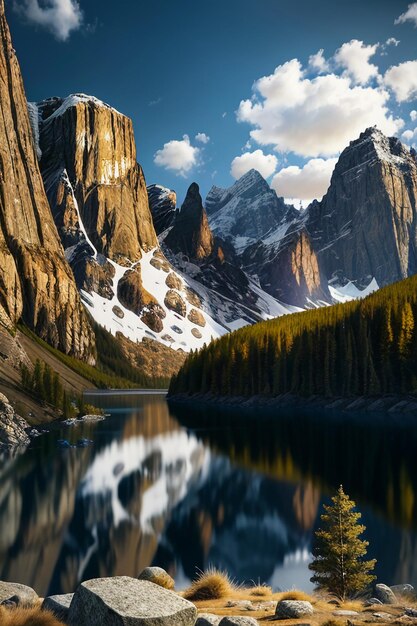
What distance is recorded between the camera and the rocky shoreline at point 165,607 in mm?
9234

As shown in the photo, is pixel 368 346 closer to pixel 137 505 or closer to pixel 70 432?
pixel 70 432

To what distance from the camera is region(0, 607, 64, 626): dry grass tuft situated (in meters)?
8.88

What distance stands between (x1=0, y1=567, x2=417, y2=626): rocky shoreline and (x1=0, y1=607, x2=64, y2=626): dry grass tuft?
0.02 meters

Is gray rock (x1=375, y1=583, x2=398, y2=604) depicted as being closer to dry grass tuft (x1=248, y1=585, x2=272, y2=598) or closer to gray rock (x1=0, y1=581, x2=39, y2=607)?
dry grass tuft (x1=248, y1=585, x2=272, y2=598)

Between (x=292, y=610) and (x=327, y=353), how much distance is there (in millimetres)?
97395

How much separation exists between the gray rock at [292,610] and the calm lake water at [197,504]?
26.3ft

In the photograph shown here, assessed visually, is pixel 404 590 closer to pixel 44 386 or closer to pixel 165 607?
pixel 165 607

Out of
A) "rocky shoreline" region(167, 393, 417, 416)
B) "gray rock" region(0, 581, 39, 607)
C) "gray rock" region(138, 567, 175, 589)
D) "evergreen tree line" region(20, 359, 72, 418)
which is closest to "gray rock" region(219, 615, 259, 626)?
"gray rock" region(0, 581, 39, 607)

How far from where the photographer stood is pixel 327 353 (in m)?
107

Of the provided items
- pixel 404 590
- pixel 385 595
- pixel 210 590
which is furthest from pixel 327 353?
pixel 210 590

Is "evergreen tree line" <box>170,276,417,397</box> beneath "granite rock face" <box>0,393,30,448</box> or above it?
above

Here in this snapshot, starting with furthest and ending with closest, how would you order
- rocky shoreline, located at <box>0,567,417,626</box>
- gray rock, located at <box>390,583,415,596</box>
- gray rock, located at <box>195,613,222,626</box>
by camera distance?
gray rock, located at <box>390,583,415,596</box> < gray rock, located at <box>195,613,222,626</box> < rocky shoreline, located at <box>0,567,417,626</box>

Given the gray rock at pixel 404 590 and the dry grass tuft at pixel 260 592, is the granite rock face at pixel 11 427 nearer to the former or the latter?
the dry grass tuft at pixel 260 592

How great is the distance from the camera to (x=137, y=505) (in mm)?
32000
